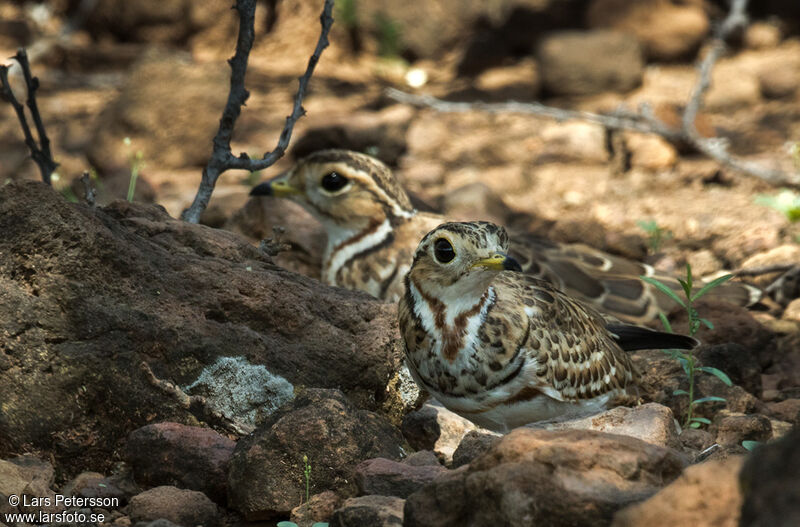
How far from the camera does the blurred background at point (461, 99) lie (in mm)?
7559

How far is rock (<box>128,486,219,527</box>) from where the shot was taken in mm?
3016

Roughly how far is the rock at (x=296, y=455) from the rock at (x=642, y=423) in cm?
67

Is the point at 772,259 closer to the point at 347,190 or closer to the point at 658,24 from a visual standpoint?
the point at 347,190

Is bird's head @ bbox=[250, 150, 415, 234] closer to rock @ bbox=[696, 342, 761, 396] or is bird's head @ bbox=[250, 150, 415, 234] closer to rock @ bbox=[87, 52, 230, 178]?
rock @ bbox=[696, 342, 761, 396]

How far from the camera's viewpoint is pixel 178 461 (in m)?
3.28

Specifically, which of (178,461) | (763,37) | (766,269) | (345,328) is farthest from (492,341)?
(763,37)

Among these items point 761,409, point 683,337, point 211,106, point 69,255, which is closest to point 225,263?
point 69,255

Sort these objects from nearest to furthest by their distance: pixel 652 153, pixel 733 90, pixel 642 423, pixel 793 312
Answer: pixel 642 423 → pixel 793 312 → pixel 652 153 → pixel 733 90

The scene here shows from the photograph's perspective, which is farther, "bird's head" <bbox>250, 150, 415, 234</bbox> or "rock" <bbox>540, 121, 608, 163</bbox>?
"rock" <bbox>540, 121, 608, 163</bbox>

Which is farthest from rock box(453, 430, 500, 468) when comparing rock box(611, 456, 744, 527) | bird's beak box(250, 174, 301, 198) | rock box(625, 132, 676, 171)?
rock box(625, 132, 676, 171)

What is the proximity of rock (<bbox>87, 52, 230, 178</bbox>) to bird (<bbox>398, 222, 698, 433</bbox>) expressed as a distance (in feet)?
17.6

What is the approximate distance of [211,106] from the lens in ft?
29.5

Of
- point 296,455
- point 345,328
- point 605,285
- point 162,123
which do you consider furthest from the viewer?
point 162,123

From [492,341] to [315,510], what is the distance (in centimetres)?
97
